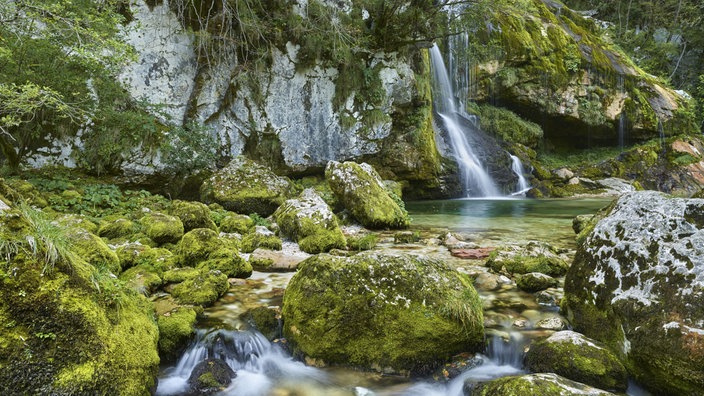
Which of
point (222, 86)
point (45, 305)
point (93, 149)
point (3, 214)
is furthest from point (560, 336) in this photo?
point (222, 86)

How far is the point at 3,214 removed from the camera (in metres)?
Result: 2.28

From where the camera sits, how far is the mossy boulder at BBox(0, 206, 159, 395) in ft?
6.50

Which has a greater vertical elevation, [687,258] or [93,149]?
[93,149]

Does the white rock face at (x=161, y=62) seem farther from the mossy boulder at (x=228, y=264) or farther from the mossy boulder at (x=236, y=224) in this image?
the mossy boulder at (x=228, y=264)

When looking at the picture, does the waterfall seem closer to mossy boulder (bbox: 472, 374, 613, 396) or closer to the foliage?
the foliage

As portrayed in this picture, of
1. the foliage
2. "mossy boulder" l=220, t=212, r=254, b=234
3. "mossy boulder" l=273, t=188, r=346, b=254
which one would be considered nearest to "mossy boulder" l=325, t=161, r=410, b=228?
"mossy boulder" l=273, t=188, r=346, b=254

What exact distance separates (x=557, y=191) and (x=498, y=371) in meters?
17.1

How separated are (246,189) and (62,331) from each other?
7151 mm

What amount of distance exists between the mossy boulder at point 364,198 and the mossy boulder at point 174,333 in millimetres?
5250

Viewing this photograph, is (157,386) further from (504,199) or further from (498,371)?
(504,199)

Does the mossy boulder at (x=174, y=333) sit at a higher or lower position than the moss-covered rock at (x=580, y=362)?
higher

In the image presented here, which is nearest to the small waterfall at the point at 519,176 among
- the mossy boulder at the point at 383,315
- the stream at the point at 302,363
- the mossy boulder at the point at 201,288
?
the stream at the point at 302,363

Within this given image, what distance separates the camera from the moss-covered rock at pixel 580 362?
8.45ft

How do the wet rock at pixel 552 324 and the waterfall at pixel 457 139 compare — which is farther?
the waterfall at pixel 457 139
